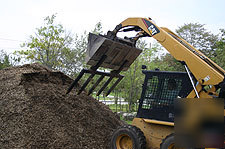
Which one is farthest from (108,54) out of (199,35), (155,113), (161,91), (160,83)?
(199,35)

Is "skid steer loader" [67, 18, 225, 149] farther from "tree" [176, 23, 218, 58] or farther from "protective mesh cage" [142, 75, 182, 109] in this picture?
"tree" [176, 23, 218, 58]

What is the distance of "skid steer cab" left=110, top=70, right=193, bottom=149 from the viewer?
4254 mm

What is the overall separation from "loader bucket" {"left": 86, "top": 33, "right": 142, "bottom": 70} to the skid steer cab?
1.05 meters

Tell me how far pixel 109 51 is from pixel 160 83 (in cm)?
141

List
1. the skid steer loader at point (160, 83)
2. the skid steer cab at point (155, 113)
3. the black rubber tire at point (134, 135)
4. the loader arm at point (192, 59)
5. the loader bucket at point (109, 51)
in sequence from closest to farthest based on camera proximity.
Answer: the loader arm at point (192, 59), the skid steer loader at point (160, 83), the skid steer cab at point (155, 113), the black rubber tire at point (134, 135), the loader bucket at point (109, 51)

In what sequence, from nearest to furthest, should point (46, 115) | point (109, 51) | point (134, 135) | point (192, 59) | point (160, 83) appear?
point (192, 59), point (134, 135), point (160, 83), point (109, 51), point (46, 115)

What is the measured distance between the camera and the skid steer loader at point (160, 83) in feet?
12.4

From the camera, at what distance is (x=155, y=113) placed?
4508 mm

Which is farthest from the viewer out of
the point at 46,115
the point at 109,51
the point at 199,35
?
the point at 199,35

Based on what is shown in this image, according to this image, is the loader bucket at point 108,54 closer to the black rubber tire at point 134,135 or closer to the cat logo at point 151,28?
A: the cat logo at point 151,28

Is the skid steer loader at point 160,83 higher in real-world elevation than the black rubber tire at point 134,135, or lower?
higher

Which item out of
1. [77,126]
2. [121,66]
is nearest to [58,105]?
[77,126]

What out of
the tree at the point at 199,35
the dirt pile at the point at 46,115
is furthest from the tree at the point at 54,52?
the tree at the point at 199,35

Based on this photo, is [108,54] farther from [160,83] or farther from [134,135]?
[134,135]
